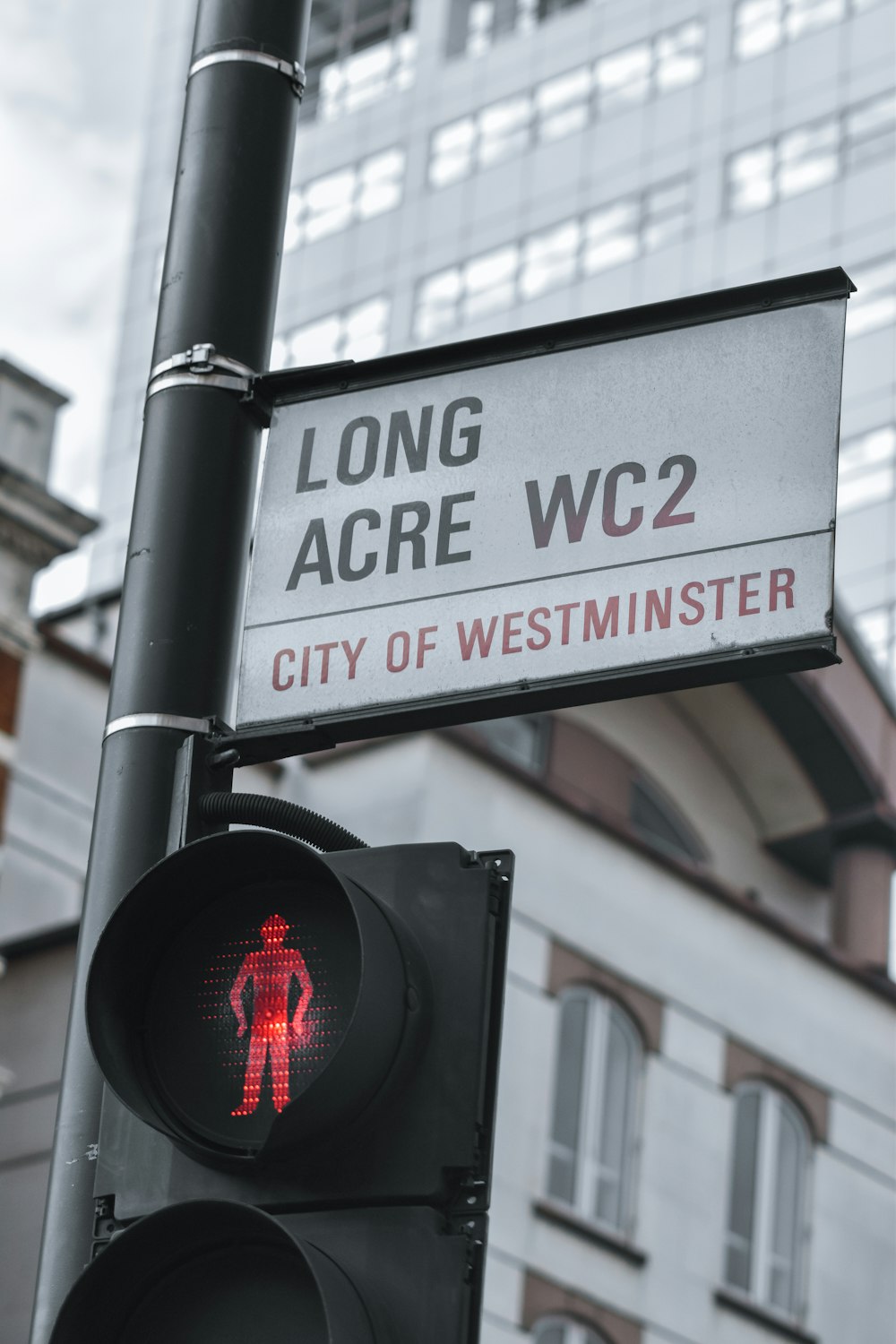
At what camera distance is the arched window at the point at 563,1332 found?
2289cm

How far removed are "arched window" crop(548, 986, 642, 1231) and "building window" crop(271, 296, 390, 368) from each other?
54.6 meters

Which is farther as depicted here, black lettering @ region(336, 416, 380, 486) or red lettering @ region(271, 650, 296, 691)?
black lettering @ region(336, 416, 380, 486)

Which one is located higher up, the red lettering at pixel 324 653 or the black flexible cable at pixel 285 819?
the red lettering at pixel 324 653

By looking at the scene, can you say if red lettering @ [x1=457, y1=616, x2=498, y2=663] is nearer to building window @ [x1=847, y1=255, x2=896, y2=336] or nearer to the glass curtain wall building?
the glass curtain wall building

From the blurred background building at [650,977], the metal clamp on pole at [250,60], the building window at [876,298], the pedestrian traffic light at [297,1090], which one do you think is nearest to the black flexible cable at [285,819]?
the pedestrian traffic light at [297,1090]

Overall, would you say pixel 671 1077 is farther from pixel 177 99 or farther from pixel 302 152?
pixel 177 99

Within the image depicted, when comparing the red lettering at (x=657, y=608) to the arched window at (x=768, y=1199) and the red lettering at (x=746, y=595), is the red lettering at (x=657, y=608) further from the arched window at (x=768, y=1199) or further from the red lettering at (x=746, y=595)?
the arched window at (x=768, y=1199)

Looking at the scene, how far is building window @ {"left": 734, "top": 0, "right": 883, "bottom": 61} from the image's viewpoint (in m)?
74.2

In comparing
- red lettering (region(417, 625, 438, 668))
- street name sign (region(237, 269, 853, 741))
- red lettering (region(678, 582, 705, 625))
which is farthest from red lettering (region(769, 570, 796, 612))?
red lettering (region(417, 625, 438, 668))

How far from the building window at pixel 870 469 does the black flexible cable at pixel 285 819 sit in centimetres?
6285

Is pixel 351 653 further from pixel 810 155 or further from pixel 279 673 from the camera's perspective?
pixel 810 155

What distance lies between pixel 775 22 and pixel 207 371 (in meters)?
73.3

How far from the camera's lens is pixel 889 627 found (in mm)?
65312

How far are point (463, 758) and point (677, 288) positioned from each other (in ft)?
164
